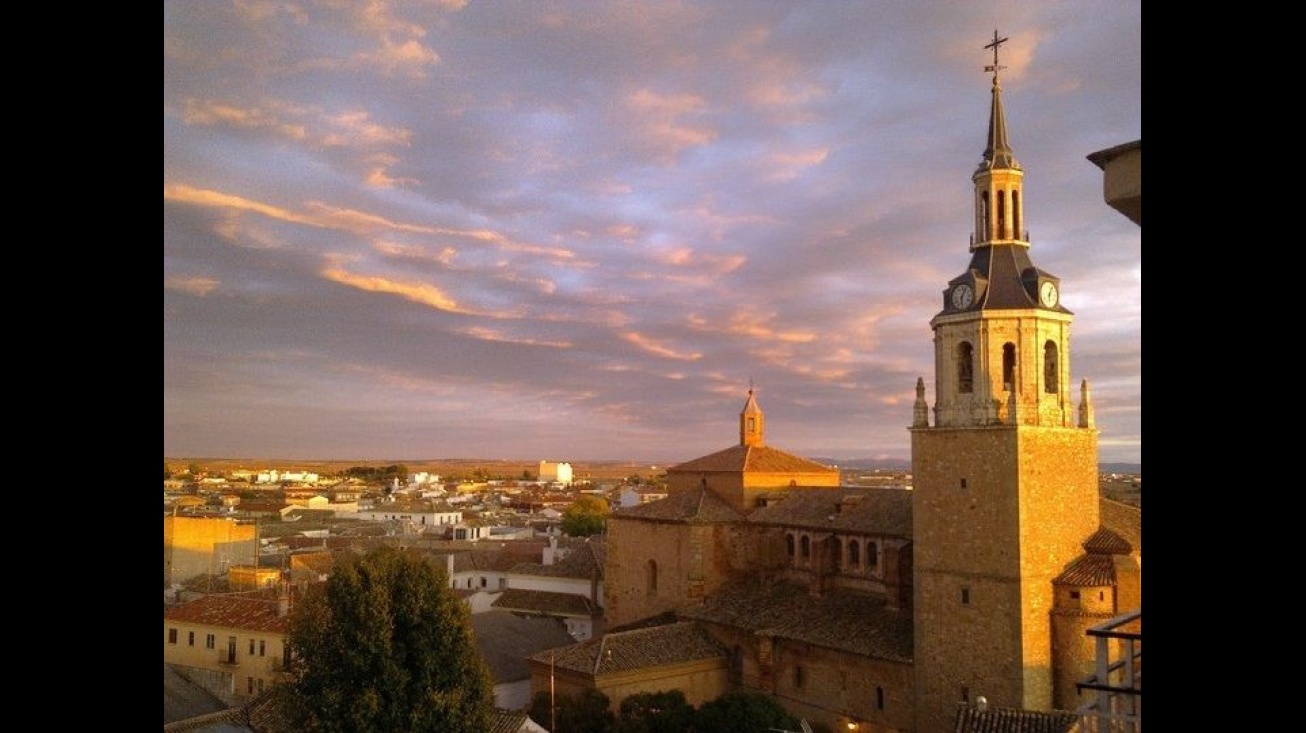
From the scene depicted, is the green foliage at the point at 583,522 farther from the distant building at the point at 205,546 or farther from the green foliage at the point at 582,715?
the green foliage at the point at 582,715

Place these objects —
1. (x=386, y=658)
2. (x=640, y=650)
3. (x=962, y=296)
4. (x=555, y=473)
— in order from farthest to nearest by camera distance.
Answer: (x=555, y=473) < (x=640, y=650) < (x=962, y=296) < (x=386, y=658)

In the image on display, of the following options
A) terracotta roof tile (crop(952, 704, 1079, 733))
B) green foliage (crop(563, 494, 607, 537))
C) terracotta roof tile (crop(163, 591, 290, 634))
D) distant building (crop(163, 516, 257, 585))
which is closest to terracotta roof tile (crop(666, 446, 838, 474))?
terracotta roof tile (crop(163, 591, 290, 634))

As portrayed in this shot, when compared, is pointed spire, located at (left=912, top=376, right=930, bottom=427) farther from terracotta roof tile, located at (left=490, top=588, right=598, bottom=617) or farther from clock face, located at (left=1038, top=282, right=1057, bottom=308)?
terracotta roof tile, located at (left=490, top=588, right=598, bottom=617)

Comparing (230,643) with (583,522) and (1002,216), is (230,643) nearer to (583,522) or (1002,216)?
(1002,216)

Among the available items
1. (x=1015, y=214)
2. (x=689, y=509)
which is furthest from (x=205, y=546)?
(x=1015, y=214)

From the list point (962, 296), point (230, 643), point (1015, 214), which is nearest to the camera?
point (962, 296)

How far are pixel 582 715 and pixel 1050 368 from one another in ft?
40.2

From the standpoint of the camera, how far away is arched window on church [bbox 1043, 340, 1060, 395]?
1967 centimetres

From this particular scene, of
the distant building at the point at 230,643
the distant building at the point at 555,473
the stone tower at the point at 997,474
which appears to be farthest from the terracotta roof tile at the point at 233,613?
the distant building at the point at 555,473

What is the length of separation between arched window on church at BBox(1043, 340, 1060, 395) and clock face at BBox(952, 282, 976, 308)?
5.86 ft

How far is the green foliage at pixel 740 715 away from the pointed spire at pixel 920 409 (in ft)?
22.0

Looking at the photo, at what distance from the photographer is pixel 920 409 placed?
20.3m
